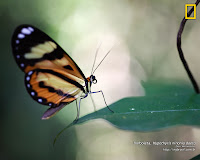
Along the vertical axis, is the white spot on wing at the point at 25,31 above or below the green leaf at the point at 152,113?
above

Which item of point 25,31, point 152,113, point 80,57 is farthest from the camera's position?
point 80,57

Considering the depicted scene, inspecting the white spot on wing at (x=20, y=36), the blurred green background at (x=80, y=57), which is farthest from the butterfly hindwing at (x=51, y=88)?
the blurred green background at (x=80, y=57)

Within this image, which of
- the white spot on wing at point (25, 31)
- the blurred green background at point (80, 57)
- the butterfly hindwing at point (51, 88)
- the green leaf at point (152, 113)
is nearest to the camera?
the green leaf at point (152, 113)

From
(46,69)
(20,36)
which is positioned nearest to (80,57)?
(46,69)

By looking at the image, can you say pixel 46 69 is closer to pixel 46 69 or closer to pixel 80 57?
pixel 46 69

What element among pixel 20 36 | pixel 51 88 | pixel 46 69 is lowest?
pixel 51 88

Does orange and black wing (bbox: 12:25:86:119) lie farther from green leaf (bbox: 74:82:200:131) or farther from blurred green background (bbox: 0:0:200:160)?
blurred green background (bbox: 0:0:200:160)

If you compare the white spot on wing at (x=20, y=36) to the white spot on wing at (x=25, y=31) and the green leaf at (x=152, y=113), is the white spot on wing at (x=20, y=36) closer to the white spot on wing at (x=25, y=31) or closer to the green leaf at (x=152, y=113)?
the white spot on wing at (x=25, y=31)
